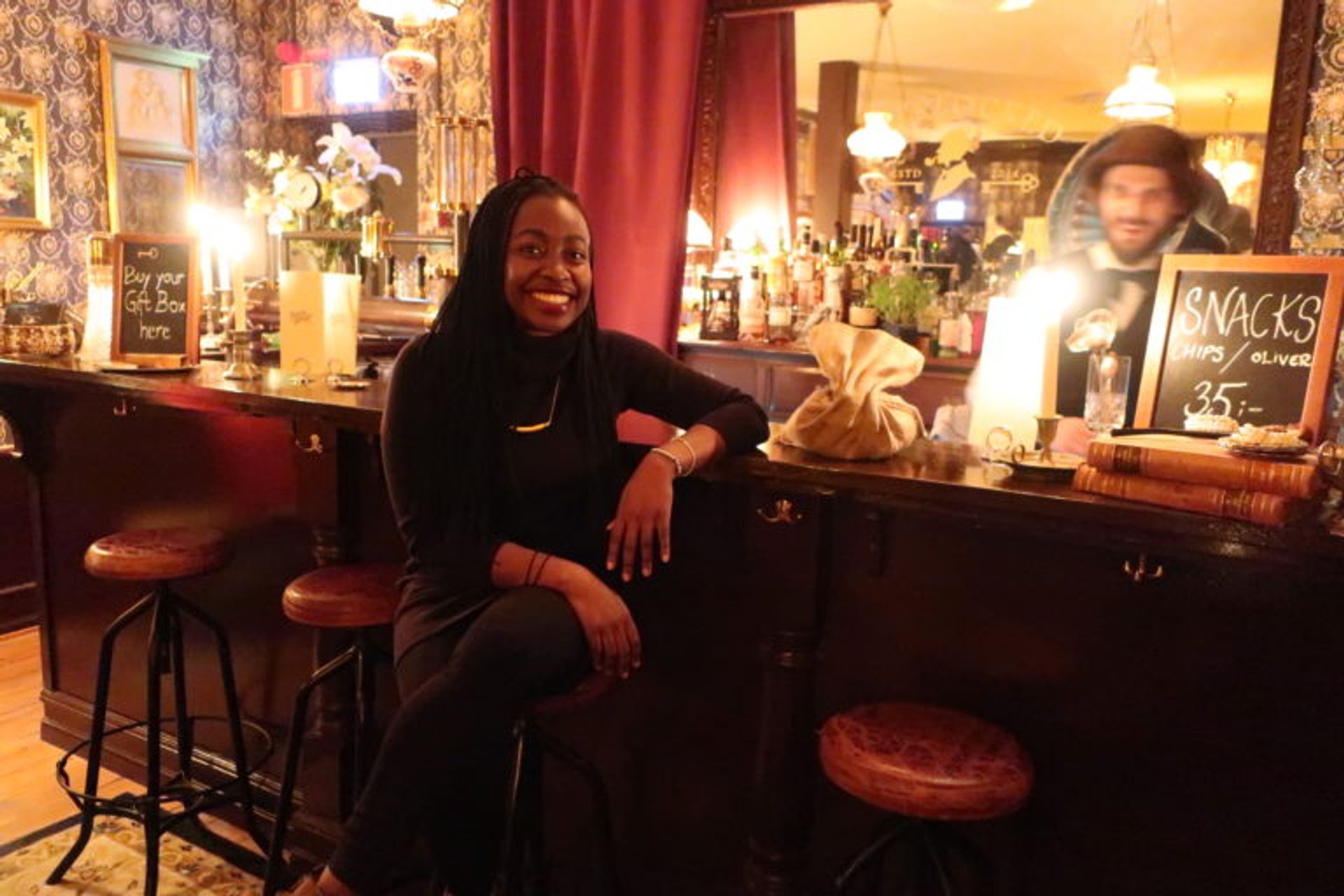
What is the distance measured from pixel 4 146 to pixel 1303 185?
17.4 ft

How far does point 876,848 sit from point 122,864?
1.90 metres

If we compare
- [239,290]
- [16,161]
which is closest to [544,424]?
[239,290]

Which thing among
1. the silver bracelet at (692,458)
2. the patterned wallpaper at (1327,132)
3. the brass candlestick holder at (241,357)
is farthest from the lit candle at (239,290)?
the patterned wallpaper at (1327,132)

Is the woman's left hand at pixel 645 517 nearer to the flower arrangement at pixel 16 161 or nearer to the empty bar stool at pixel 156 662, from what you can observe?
the empty bar stool at pixel 156 662

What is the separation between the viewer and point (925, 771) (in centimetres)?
139

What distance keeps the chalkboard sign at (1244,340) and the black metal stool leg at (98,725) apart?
2.04 m

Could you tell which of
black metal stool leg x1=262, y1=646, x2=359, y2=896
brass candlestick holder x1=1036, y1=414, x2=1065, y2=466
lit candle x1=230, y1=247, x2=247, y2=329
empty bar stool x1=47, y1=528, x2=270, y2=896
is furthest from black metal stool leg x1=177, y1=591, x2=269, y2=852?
brass candlestick holder x1=1036, y1=414, x2=1065, y2=466

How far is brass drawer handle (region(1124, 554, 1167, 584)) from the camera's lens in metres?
Result: 1.41

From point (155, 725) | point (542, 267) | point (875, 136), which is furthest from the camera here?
point (875, 136)

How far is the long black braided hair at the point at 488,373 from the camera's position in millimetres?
1678

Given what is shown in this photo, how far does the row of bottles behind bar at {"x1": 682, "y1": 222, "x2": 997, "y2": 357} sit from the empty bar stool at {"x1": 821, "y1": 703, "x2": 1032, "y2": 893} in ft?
7.80

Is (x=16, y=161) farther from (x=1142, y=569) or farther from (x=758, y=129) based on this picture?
(x=1142, y=569)

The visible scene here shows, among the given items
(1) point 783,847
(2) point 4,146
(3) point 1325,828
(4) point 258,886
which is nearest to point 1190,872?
(3) point 1325,828

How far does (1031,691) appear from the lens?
1.64 m
